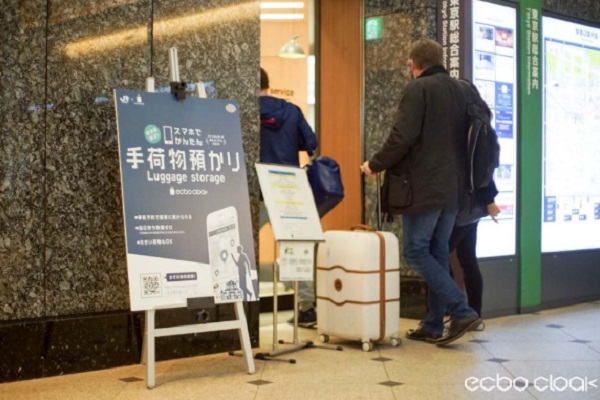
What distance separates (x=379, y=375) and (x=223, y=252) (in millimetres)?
919

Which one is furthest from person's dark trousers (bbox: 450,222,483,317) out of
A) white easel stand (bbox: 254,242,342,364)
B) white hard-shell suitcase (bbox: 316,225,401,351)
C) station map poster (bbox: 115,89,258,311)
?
station map poster (bbox: 115,89,258,311)

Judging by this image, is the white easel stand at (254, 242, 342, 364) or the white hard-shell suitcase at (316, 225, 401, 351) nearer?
the white easel stand at (254, 242, 342, 364)

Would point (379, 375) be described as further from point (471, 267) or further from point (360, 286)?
point (471, 267)

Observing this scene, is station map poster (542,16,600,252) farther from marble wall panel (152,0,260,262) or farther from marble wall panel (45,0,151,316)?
marble wall panel (45,0,151,316)

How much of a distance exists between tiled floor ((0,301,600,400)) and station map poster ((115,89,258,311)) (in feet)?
1.23

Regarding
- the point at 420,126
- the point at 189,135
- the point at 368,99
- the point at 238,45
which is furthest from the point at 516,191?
the point at 189,135

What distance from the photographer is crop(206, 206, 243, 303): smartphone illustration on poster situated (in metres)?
4.21

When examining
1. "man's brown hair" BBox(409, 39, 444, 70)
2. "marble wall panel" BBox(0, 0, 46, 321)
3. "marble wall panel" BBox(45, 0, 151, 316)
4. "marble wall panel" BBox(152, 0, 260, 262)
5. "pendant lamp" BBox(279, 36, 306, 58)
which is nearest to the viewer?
"marble wall panel" BBox(0, 0, 46, 321)

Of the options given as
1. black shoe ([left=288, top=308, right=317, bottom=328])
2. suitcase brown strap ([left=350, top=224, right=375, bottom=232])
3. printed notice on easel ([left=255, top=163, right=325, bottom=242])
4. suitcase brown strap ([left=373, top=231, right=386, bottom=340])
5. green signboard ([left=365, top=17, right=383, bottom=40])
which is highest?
green signboard ([left=365, top=17, right=383, bottom=40])

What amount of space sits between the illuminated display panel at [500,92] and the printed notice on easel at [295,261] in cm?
167

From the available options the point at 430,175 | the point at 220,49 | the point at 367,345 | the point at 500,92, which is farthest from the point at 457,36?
the point at 367,345

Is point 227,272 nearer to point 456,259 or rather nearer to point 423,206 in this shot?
point 423,206

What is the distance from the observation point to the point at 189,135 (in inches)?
168

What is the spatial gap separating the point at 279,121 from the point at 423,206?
1052 mm
